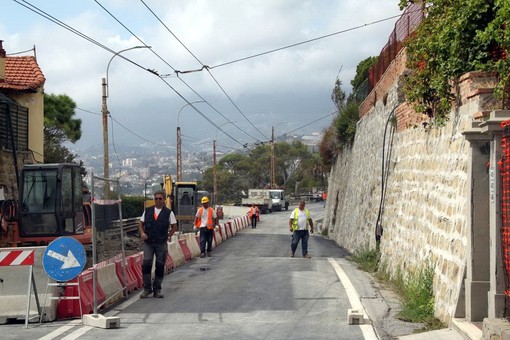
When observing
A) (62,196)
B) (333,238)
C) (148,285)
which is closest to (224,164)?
(333,238)

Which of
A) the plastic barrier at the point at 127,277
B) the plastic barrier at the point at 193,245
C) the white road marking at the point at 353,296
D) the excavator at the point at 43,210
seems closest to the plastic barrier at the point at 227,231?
the plastic barrier at the point at 193,245

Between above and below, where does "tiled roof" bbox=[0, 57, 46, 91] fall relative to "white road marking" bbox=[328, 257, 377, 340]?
above

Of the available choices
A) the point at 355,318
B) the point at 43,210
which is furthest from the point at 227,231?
the point at 355,318

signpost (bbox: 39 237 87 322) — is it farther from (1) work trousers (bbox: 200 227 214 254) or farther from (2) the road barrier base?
(1) work trousers (bbox: 200 227 214 254)

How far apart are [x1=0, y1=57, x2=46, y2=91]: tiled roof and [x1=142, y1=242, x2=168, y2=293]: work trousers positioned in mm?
17836

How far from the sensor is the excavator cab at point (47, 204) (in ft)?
70.4

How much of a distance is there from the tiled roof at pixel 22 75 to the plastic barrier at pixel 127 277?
17133 millimetres

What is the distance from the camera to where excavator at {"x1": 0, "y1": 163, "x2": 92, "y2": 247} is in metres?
21.4

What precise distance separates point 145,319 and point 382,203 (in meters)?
10.3

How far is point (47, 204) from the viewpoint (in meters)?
21.6

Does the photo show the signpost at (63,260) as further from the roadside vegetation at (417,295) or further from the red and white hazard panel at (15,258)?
the roadside vegetation at (417,295)

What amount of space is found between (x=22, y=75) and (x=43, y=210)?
11.9m

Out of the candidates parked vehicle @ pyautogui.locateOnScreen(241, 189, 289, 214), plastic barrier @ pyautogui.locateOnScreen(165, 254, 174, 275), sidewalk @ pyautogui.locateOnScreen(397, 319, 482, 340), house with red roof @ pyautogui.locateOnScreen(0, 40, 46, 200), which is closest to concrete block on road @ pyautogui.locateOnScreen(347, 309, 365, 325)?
sidewalk @ pyautogui.locateOnScreen(397, 319, 482, 340)

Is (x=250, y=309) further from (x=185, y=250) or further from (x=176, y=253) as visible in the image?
(x=185, y=250)
